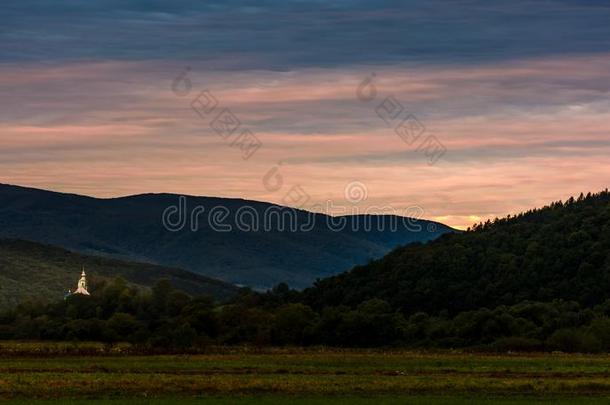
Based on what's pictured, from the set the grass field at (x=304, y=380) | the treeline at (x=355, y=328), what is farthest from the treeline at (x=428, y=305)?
the grass field at (x=304, y=380)

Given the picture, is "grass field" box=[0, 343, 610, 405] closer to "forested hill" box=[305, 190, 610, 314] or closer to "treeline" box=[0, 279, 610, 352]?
"treeline" box=[0, 279, 610, 352]

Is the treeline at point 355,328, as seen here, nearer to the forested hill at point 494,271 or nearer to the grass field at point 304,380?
the forested hill at point 494,271

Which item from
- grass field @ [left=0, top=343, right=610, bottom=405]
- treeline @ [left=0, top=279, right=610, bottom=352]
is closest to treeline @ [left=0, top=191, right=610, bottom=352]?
treeline @ [left=0, top=279, right=610, bottom=352]

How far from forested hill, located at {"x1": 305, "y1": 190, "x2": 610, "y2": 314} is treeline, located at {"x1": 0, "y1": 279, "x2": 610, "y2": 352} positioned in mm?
6379

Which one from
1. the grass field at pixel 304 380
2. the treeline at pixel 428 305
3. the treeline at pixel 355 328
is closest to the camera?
the grass field at pixel 304 380

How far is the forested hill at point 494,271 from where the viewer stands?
491 ft

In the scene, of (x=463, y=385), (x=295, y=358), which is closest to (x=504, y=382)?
(x=463, y=385)

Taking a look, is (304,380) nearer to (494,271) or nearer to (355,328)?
(355,328)

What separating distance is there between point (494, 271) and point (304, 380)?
9507 centimetres

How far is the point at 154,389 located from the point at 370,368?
2131 centimetres

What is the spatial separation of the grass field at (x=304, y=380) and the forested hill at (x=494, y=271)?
194ft

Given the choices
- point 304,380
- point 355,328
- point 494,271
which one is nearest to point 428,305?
point 494,271

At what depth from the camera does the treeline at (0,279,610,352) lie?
11400 centimetres

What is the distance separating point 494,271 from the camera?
521 feet
